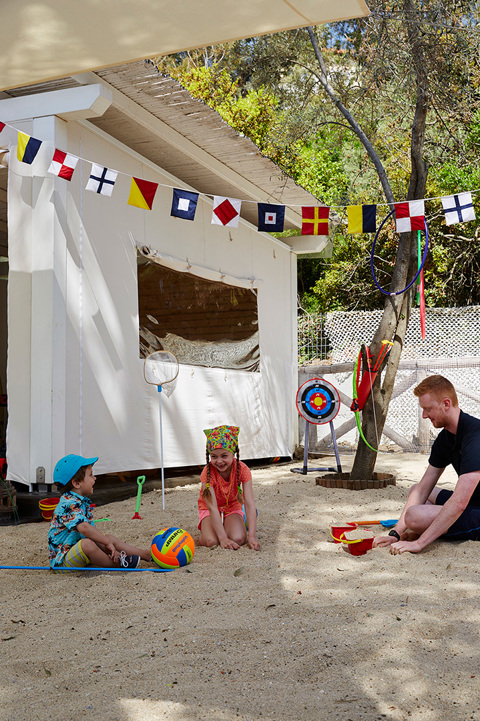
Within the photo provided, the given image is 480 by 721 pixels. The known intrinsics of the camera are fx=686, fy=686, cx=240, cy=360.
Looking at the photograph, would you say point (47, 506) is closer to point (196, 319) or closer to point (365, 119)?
point (196, 319)

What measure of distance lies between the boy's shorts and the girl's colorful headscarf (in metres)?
1.02

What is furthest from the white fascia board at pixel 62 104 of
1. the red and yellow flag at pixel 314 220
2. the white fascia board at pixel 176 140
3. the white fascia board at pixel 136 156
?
the red and yellow flag at pixel 314 220

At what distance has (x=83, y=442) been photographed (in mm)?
5926

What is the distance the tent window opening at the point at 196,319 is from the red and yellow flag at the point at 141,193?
1.05 metres

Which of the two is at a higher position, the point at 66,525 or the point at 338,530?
the point at 66,525

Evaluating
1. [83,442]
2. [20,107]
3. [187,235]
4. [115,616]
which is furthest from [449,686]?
[187,235]

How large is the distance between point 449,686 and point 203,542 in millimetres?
2379

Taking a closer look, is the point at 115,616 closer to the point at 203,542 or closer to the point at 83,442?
the point at 203,542

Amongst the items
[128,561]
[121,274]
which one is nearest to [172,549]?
[128,561]

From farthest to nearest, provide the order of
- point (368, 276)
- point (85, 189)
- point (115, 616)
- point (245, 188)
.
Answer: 1. point (368, 276)
2. point (245, 188)
3. point (85, 189)
4. point (115, 616)

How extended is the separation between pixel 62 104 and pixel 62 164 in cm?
57

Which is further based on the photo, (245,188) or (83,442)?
(245,188)

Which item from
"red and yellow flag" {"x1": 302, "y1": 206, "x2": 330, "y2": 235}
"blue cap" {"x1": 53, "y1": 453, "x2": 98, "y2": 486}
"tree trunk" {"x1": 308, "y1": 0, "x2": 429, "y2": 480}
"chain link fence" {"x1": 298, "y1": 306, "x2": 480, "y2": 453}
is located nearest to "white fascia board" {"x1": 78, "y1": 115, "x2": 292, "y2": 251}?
"red and yellow flag" {"x1": 302, "y1": 206, "x2": 330, "y2": 235}

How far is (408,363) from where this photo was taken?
10.6 metres
